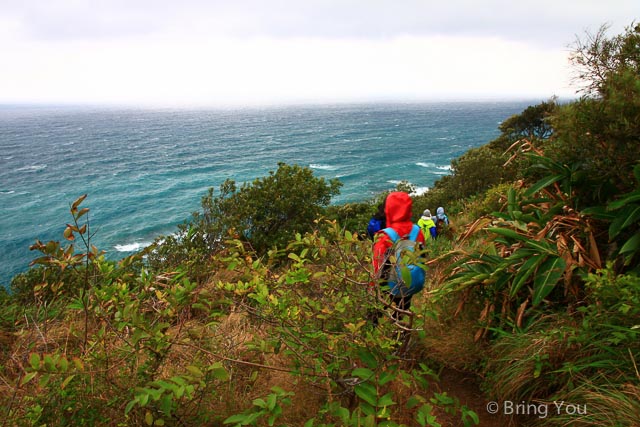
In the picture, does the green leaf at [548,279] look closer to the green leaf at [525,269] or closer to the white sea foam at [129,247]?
the green leaf at [525,269]

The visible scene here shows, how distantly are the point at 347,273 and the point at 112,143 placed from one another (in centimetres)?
11770

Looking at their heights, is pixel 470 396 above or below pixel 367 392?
below

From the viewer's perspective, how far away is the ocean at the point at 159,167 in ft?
141

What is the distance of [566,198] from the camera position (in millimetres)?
4055

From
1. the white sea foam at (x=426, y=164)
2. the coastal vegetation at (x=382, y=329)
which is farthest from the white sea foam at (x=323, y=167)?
the coastal vegetation at (x=382, y=329)

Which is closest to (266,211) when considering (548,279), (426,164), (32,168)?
(548,279)

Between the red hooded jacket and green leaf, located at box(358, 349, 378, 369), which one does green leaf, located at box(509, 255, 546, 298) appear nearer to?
the red hooded jacket

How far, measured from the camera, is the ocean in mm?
42938

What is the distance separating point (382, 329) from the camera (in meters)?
2.18

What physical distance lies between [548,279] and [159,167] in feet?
258

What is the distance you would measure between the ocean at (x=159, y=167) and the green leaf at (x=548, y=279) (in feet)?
125

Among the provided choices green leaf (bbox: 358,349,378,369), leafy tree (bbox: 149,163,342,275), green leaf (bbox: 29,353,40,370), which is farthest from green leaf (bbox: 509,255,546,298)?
leafy tree (bbox: 149,163,342,275)

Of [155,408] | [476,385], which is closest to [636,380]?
[476,385]

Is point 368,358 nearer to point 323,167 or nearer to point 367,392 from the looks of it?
point 367,392
